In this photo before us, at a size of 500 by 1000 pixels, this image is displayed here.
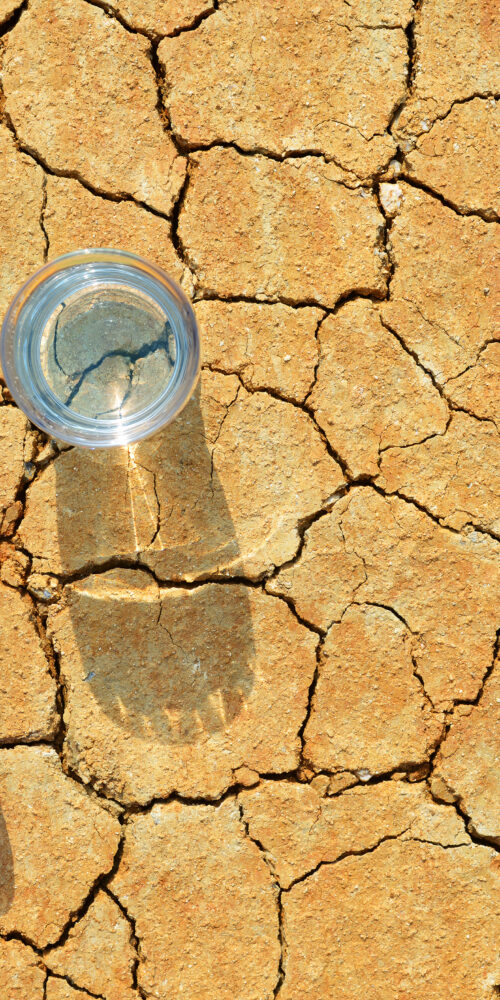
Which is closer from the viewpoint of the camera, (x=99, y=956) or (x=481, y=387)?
(x=99, y=956)

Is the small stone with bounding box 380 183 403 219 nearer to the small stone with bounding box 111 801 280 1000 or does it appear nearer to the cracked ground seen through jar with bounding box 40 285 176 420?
the cracked ground seen through jar with bounding box 40 285 176 420

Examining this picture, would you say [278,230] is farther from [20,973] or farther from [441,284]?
[20,973]

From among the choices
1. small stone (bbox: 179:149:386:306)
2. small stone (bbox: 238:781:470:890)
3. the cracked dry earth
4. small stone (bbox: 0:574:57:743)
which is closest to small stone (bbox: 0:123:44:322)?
the cracked dry earth

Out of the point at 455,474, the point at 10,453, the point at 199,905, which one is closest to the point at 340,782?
the point at 199,905

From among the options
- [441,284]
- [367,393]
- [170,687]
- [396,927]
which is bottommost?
[396,927]

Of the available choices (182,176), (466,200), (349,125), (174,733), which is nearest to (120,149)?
(182,176)

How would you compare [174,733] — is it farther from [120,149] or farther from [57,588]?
[120,149]
